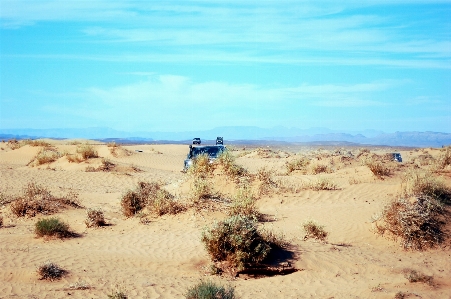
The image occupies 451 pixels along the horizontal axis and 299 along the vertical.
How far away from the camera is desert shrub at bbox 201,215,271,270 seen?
10234 millimetres

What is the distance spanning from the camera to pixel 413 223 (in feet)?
40.4

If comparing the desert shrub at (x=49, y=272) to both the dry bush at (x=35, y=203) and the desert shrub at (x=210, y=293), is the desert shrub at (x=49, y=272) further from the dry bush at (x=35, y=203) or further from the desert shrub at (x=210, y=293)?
the dry bush at (x=35, y=203)

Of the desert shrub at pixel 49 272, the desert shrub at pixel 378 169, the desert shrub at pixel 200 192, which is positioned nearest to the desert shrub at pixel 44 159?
the desert shrub at pixel 200 192

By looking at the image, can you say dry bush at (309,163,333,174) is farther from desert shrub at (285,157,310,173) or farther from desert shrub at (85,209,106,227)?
desert shrub at (85,209,106,227)

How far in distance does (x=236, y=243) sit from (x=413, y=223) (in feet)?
15.6

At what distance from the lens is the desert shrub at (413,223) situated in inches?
484

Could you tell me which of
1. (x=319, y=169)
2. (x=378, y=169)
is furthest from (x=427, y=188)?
(x=319, y=169)

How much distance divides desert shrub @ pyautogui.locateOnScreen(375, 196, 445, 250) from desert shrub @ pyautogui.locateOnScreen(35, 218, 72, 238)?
26.2 ft

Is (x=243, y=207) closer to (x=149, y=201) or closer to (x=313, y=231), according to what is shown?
(x=313, y=231)

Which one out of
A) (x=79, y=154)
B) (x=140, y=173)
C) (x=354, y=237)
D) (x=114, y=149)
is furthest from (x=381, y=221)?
(x=114, y=149)

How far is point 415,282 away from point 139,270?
543 centimetres

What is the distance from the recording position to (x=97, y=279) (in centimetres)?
955

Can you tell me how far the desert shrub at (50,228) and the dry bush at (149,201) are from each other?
302 centimetres

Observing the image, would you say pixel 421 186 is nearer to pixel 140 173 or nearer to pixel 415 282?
pixel 415 282
